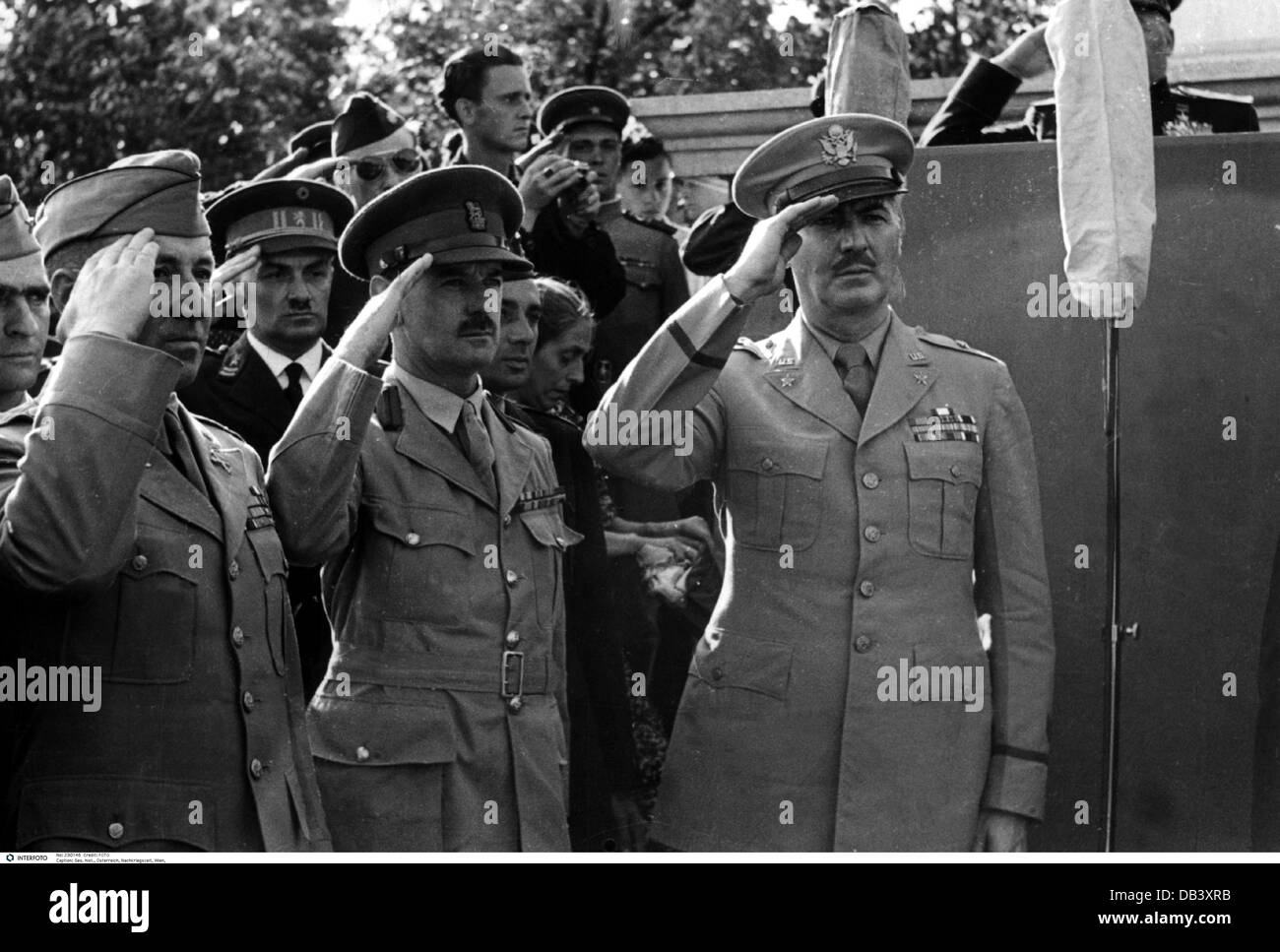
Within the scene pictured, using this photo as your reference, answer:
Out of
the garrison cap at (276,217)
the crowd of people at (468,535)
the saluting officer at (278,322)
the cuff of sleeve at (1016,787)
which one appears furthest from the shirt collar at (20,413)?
the cuff of sleeve at (1016,787)

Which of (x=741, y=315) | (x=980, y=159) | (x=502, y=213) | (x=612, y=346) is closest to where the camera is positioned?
(x=741, y=315)

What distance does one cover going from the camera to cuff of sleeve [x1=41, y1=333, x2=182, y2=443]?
128 inches

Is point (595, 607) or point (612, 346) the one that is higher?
point (612, 346)

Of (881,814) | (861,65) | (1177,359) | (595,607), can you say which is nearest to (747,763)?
(881,814)

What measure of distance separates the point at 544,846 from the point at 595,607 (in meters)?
0.69

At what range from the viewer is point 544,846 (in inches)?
158

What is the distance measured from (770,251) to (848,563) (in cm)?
60

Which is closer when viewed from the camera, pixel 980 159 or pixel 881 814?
pixel 881 814

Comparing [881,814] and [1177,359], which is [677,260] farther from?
[881,814]

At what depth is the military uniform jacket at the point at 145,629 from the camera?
10.6 feet

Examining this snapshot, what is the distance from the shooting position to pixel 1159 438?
4.56 m

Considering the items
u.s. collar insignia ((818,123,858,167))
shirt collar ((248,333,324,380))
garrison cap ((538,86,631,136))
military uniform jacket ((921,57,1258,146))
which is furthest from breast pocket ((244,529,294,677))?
garrison cap ((538,86,631,136))
